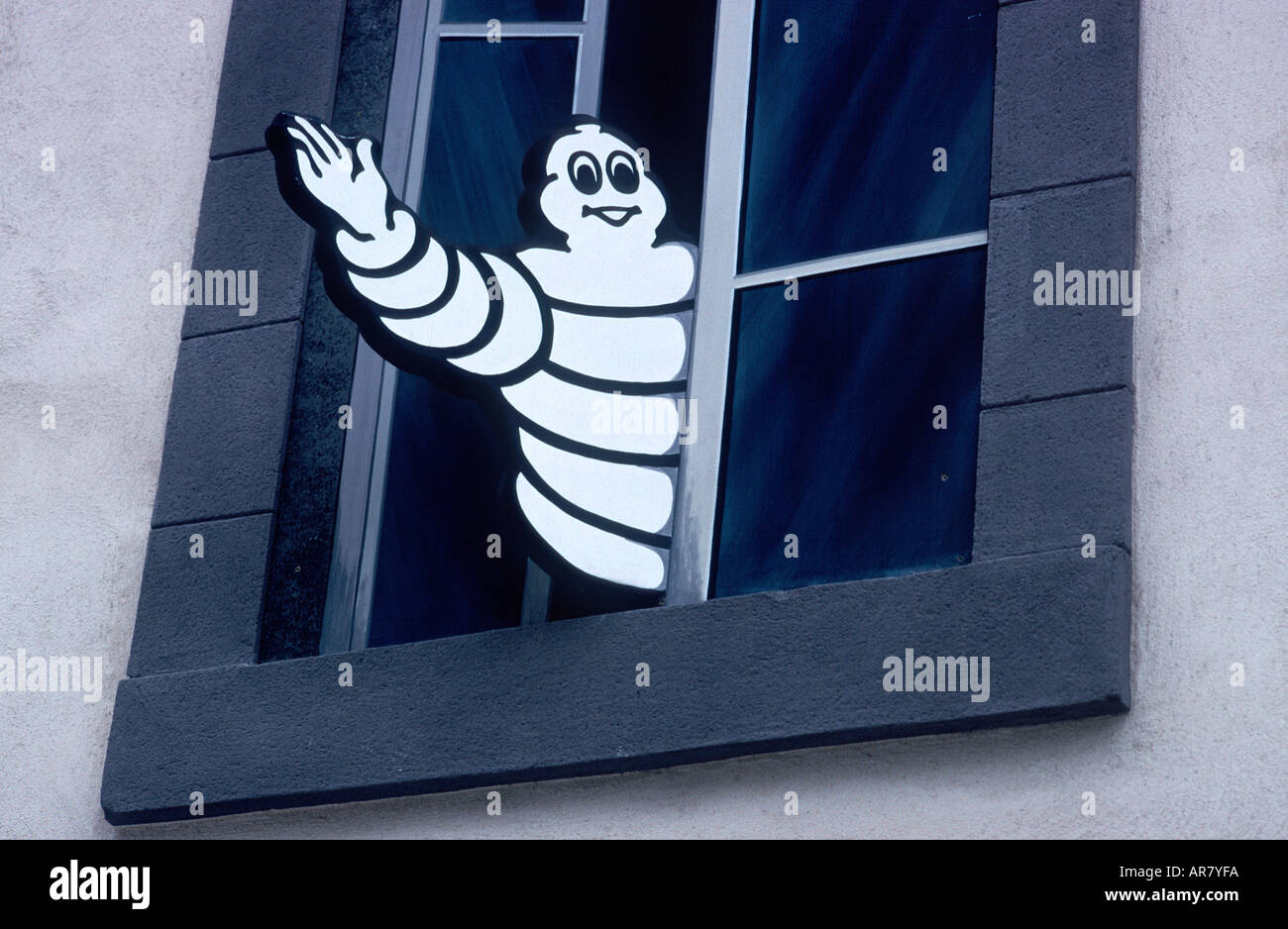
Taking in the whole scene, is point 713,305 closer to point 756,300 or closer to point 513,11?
point 756,300

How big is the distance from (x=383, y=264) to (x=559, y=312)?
21.7 inches

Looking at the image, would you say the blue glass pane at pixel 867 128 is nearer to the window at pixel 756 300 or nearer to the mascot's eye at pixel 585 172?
the window at pixel 756 300

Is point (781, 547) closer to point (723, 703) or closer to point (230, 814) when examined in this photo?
point (723, 703)

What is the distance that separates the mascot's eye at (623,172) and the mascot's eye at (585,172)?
0.04 m

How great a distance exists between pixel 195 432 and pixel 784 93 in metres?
1.99

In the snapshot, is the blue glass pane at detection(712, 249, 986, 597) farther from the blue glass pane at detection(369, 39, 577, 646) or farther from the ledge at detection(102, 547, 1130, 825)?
the blue glass pane at detection(369, 39, 577, 646)

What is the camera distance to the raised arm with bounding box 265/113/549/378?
4703 millimetres

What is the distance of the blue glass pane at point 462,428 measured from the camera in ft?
18.6

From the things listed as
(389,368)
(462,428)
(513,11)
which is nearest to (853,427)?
(462,428)

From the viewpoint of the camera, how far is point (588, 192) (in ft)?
17.2

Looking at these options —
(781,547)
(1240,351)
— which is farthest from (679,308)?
(1240,351)

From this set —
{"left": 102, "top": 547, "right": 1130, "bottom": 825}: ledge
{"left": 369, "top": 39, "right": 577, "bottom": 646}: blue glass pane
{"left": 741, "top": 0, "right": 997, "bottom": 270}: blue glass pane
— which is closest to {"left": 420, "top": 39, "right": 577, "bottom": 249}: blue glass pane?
{"left": 369, "top": 39, "right": 577, "bottom": 646}: blue glass pane
